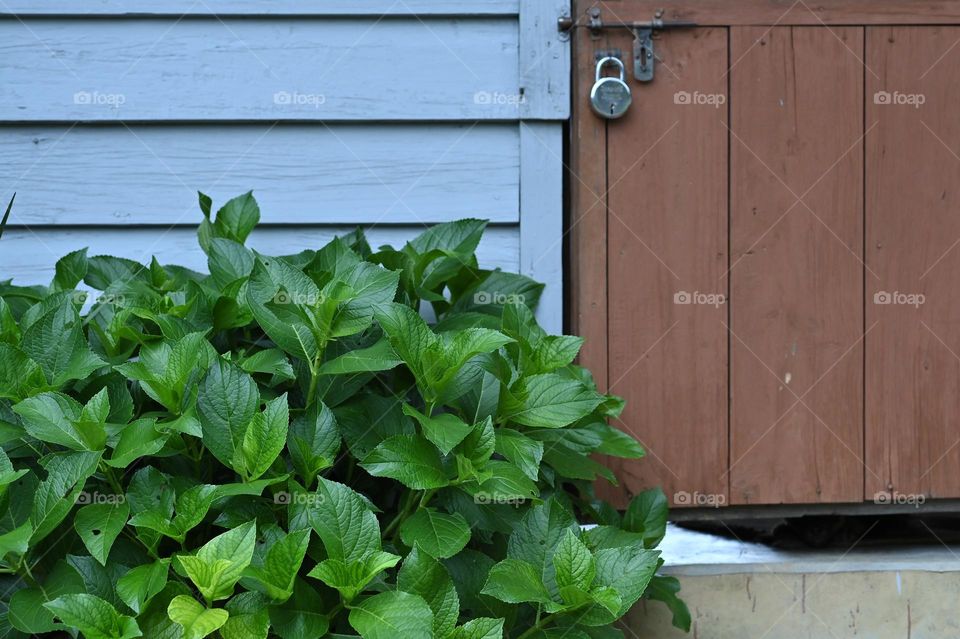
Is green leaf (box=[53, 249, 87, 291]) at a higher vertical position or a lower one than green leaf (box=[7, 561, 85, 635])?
higher

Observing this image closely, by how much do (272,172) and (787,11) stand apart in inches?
50.6

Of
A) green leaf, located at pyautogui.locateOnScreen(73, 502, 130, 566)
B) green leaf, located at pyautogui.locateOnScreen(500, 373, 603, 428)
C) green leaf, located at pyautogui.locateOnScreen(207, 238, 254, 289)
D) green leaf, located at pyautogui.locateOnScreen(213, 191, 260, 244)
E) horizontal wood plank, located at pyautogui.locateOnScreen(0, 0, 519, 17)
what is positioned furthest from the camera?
horizontal wood plank, located at pyautogui.locateOnScreen(0, 0, 519, 17)

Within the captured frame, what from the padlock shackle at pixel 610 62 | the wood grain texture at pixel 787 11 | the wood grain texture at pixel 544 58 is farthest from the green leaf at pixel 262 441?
the wood grain texture at pixel 787 11

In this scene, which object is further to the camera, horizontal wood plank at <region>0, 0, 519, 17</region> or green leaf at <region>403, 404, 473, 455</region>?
horizontal wood plank at <region>0, 0, 519, 17</region>

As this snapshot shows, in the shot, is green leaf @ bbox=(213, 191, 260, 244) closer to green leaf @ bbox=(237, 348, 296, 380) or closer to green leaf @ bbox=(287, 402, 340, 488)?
green leaf @ bbox=(237, 348, 296, 380)

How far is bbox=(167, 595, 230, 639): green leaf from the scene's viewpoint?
1.13 m

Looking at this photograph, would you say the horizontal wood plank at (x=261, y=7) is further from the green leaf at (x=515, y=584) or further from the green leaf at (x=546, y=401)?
the green leaf at (x=515, y=584)

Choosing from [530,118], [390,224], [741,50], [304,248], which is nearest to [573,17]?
[530,118]

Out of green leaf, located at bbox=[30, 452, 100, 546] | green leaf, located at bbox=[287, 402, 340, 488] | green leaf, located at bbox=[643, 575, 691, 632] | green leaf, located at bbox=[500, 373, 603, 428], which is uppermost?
green leaf, located at bbox=[500, 373, 603, 428]

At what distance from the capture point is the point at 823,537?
227cm

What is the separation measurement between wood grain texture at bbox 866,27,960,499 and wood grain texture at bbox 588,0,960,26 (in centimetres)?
3

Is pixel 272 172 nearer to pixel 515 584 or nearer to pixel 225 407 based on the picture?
pixel 225 407

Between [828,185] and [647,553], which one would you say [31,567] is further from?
[828,185]

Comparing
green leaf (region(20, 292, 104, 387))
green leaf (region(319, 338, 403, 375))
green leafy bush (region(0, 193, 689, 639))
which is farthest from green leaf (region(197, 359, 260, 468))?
green leaf (region(20, 292, 104, 387))
